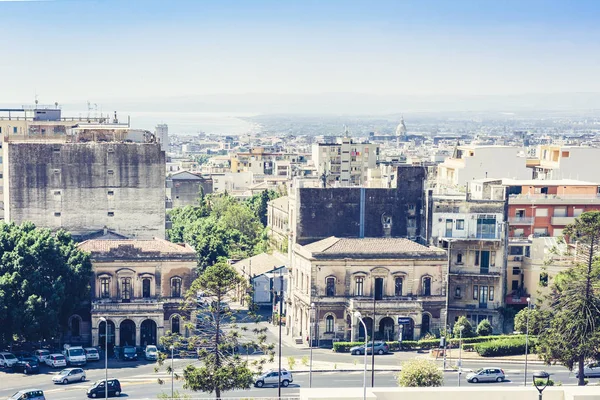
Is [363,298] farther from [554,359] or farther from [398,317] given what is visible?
[554,359]

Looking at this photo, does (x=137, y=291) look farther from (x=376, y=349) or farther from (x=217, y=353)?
(x=217, y=353)

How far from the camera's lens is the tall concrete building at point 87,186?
6431 cm

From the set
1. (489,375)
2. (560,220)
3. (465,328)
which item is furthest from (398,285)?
(560,220)

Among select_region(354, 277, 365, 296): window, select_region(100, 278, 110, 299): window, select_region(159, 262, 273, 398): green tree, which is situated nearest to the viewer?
select_region(159, 262, 273, 398): green tree

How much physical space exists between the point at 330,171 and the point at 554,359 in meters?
91.9

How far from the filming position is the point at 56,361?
165 ft

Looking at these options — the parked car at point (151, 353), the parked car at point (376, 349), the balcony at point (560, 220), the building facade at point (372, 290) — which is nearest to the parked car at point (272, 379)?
the parked car at point (376, 349)

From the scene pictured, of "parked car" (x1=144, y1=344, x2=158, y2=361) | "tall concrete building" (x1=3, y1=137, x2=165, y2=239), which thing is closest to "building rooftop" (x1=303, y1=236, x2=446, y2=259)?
"parked car" (x1=144, y1=344, x2=158, y2=361)

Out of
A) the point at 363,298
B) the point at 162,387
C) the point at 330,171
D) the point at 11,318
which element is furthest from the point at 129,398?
the point at 330,171

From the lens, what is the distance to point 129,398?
43.6 metres

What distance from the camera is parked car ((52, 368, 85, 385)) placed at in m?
47.0

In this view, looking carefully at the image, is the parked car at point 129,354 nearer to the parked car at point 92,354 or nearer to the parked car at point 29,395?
the parked car at point 92,354

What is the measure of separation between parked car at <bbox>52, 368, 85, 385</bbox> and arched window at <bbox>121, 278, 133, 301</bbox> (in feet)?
27.8

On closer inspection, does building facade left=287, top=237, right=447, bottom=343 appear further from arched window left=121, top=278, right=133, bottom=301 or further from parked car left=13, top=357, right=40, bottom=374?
parked car left=13, top=357, right=40, bottom=374
